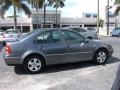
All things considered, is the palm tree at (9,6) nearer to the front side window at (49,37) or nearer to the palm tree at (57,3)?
the palm tree at (57,3)

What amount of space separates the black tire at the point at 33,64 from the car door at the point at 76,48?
3.48ft

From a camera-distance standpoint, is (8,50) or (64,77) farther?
(8,50)

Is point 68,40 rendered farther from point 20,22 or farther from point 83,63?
point 20,22

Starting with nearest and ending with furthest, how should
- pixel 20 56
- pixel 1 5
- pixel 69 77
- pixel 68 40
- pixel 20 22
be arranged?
pixel 69 77, pixel 20 56, pixel 68 40, pixel 1 5, pixel 20 22

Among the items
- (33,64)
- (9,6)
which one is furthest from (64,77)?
(9,6)

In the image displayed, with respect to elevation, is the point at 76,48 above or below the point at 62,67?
above

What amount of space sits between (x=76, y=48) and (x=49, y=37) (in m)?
1.07

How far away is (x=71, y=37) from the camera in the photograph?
10.4 m

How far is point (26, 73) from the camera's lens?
9836 mm

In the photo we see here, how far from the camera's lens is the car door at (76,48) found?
10.3 metres

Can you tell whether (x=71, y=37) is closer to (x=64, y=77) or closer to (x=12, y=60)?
(x=64, y=77)

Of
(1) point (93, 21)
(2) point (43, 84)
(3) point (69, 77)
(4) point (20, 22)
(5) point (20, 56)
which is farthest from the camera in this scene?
(1) point (93, 21)

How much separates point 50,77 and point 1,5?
130ft

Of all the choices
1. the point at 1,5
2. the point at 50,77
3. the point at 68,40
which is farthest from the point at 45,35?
the point at 1,5
